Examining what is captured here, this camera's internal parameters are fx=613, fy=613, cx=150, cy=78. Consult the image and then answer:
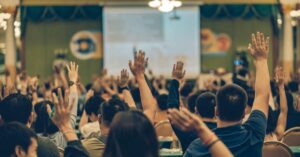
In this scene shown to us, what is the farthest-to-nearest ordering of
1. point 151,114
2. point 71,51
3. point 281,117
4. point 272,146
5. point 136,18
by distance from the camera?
point 71,51, point 136,18, point 281,117, point 272,146, point 151,114

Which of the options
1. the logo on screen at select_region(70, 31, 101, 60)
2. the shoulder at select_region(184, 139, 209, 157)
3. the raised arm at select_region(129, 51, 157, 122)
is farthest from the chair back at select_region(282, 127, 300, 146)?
the logo on screen at select_region(70, 31, 101, 60)

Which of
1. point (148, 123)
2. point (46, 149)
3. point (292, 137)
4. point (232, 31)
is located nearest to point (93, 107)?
point (292, 137)

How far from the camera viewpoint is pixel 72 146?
112 inches

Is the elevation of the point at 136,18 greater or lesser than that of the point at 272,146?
greater

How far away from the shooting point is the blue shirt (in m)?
3.23

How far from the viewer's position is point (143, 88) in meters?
3.95

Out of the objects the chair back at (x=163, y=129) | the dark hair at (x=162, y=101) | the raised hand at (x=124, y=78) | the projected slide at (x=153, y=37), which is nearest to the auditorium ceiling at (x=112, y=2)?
the projected slide at (x=153, y=37)

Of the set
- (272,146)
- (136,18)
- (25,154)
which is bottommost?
(272,146)

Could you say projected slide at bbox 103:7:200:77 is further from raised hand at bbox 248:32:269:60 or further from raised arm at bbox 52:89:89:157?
raised arm at bbox 52:89:89:157

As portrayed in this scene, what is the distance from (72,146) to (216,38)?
1792cm

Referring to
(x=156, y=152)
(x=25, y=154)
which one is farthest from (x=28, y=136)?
(x=156, y=152)

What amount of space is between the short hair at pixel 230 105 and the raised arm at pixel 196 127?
33.0 inches

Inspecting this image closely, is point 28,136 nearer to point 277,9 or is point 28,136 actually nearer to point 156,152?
point 156,152

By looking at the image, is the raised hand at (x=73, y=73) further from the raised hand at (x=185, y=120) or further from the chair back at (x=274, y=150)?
the raised hand at (x=185, y=120)
